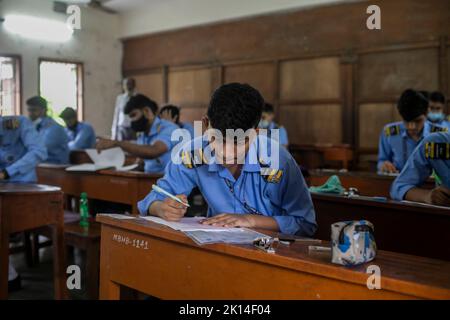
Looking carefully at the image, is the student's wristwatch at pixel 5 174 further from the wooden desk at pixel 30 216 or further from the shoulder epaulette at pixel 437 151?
the shoulder epaulette at pixel 437 151

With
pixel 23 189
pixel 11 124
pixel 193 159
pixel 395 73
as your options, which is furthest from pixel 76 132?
pixel 193 159

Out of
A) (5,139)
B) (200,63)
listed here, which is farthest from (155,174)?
(200,63)

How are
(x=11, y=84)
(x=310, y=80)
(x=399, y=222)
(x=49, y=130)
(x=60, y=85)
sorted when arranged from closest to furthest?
(x=399, y=222), (x=49, y=130), (x=310, y=80), (x=11, y=84), (x=60, y=85)

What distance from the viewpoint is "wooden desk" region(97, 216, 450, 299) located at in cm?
111

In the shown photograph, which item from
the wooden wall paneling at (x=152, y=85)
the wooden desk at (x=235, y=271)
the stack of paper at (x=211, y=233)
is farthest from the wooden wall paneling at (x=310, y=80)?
the wooden desk at (x=235, y=271)

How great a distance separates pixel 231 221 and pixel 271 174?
27cm

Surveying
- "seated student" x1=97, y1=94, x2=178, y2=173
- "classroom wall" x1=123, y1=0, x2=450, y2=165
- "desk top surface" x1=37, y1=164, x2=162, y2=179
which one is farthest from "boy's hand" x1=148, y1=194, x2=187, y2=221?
"classroom wall" x1=123, y1=0, x2=450, y2=165

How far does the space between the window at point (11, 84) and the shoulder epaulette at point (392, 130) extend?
6084 mm

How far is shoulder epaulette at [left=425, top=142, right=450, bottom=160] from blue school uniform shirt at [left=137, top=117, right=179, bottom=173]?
7.09ft

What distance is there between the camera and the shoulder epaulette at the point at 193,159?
6.37 feet

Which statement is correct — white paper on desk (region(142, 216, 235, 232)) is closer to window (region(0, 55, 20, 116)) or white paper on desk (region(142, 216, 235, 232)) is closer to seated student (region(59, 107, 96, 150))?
seated student (region(59, 107, 96, 150))

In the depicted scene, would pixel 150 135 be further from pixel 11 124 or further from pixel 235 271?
pixel 235 271

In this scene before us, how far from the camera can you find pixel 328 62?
684 cm

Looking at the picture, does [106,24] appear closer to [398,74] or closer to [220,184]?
[398,74]
